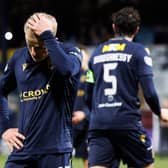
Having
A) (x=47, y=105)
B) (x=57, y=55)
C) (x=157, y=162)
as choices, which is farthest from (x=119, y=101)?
(x=157, y=162)

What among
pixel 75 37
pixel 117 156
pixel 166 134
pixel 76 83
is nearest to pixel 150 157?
pixel 117 156

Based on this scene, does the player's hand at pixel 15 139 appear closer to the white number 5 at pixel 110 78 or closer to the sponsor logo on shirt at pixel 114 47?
the white number 5 at pixel 110 78

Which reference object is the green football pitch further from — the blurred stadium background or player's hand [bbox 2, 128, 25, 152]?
player's hand [bbox 2, 128, 25, 152]

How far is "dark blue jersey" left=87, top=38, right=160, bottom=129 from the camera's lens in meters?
6.96

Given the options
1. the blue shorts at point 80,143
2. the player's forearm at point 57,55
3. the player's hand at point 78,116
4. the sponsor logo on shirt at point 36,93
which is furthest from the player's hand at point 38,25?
the blue shorts at point 80,143

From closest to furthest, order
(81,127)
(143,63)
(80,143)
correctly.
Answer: (143,63)
(80,143)
(81,127)

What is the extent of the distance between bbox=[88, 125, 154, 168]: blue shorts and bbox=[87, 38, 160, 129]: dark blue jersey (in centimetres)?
8

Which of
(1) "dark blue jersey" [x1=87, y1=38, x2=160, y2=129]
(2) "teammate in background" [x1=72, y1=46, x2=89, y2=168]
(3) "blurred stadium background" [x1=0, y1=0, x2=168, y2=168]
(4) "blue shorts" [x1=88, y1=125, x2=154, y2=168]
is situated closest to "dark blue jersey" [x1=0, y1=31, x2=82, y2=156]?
(1) "dark blue jersey" [x1=87, y1=38, x2=160, y2=129]

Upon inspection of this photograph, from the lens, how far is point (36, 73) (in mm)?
5398

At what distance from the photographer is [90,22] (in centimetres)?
2002

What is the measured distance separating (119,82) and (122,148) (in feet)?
2.09

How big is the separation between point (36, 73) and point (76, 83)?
0.98 ft

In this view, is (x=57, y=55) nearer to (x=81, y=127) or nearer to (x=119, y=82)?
(x=119, y=82)

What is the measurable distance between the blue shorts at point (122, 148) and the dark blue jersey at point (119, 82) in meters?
0.08
